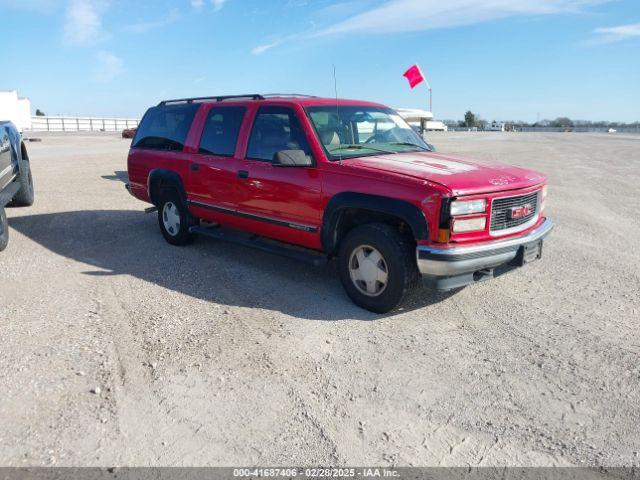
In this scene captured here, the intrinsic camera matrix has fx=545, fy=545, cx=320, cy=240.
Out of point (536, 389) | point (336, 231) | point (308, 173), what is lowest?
point (536, 389)

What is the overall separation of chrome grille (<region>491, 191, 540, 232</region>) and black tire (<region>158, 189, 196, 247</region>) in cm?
390

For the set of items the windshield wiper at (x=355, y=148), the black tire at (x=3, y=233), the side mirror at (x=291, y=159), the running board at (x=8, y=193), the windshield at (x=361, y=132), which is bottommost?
the black tire at (x=3, y=233)

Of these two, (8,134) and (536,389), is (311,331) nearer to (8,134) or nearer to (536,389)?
(536,389)

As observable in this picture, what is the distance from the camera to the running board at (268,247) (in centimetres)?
527

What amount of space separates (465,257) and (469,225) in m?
0.27

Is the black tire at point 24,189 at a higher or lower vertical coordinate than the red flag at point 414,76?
lower

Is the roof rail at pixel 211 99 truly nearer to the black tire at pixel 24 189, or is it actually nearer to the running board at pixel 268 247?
the running board at pixel 268 247

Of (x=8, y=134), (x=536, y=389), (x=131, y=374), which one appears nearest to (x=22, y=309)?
(x=131, y=374)

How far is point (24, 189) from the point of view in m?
9.57

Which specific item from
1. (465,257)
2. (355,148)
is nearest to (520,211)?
(465,257)

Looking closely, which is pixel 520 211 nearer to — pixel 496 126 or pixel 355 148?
pixel 355 148

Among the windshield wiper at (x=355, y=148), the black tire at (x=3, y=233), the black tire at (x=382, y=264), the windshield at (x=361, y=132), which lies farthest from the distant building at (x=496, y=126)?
the black tire at (x=382, y=264)

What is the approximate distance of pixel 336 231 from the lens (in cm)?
505

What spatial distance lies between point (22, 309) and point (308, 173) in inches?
113
